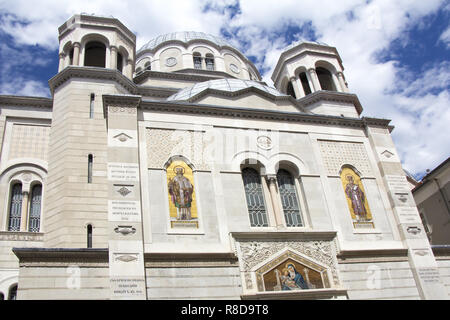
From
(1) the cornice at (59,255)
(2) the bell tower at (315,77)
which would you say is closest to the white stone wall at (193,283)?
(1) the cornice at (59,255)

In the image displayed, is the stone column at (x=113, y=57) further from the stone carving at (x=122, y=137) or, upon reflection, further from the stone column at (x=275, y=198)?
the stone column at (x=275, y=198)

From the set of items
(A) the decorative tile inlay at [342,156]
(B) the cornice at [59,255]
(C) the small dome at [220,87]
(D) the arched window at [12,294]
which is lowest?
(B) the cornice at [59,255]

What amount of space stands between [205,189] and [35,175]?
9.53 metres

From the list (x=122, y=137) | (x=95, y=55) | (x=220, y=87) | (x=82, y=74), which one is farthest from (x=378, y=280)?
(x=95, y=55)

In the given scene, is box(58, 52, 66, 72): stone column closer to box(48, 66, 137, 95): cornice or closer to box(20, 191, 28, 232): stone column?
box(48, 66, 137, 95): cornice

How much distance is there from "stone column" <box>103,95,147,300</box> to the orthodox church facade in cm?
4

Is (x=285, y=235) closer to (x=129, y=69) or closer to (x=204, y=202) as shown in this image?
(x=204, y=202)

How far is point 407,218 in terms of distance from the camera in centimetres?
1559

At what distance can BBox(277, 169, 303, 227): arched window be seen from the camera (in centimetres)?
1510

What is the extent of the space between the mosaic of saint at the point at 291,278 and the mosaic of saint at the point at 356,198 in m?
2.73

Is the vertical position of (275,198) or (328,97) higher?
(328,97)

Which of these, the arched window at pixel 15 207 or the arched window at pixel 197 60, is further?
the arched window at pixel 197 60

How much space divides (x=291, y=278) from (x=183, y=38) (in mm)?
25269

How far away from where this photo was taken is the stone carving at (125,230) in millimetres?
12587
